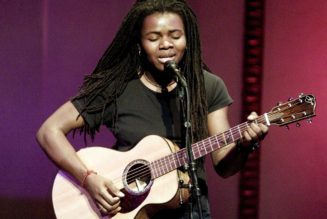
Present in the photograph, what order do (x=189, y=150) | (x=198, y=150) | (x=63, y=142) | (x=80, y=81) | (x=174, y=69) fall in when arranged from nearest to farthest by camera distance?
1. (x=189, y=150)
2. (x=174, y=69)
3. (x=198, y=150)
4. (x=63, y=142)
5. (x=80, y=81)

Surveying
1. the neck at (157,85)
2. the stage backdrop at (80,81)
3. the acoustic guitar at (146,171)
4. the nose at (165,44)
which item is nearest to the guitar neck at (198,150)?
the acoustic guitar at (146,171)

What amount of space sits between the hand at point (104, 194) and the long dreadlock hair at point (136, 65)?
0.29m

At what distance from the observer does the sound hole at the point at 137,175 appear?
107 inches

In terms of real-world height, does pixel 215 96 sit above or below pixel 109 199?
above

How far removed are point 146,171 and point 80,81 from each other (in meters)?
1.62

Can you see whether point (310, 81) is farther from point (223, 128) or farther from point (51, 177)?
point (51, 177)

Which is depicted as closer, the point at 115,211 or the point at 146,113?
the point at 115,211

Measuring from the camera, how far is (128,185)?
2.74m

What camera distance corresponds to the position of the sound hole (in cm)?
273

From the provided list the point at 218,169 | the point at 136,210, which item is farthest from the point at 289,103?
the point at 136,210

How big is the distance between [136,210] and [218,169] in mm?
470

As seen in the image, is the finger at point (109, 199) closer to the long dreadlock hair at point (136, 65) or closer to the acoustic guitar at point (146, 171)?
the acoustic guitar at point (146, 171)

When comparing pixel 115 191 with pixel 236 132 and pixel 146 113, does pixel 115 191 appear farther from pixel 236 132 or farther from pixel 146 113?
pixel 236 132

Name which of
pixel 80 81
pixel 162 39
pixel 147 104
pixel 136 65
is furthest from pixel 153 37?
pixel 80 81
